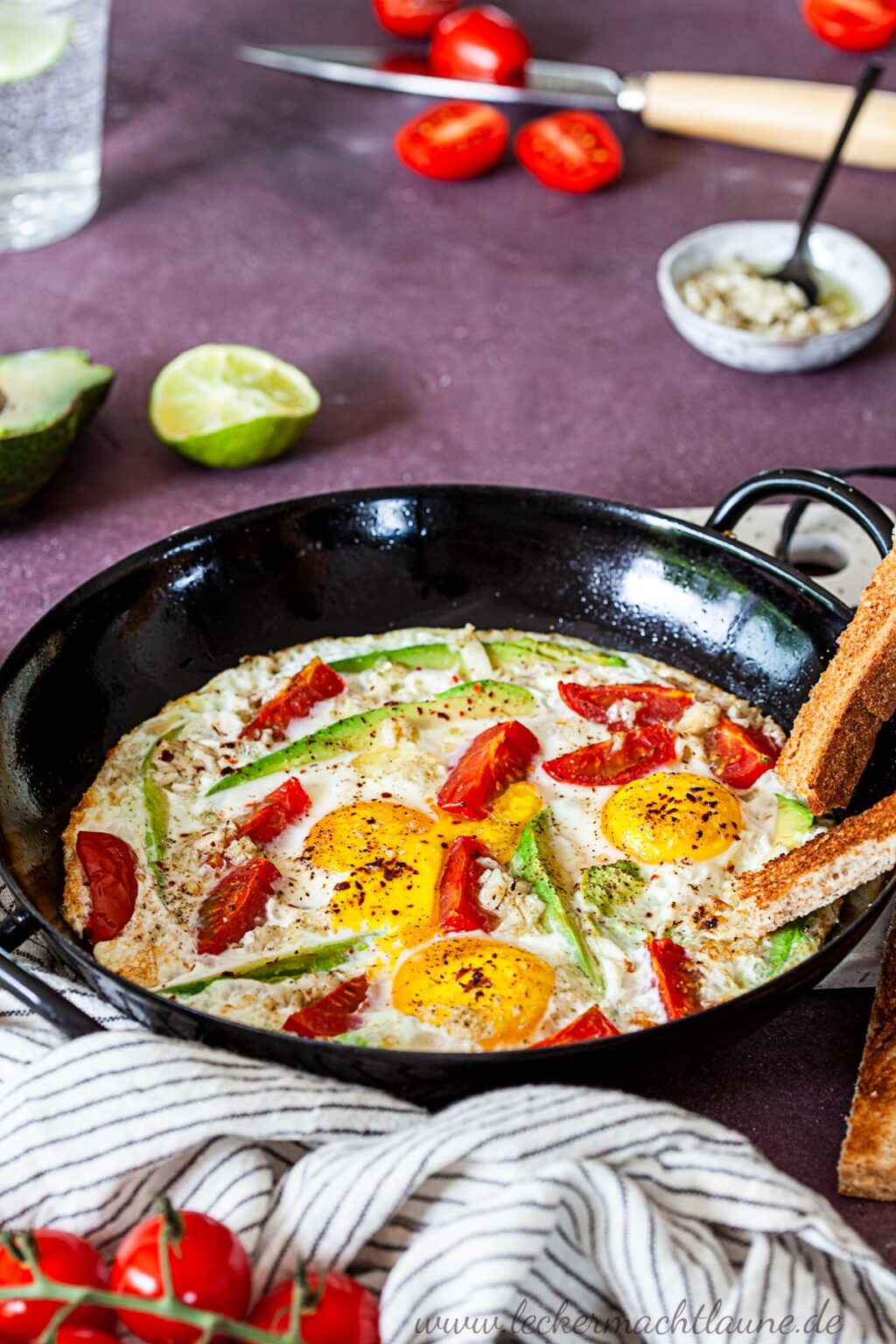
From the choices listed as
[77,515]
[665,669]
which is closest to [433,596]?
[665,669]

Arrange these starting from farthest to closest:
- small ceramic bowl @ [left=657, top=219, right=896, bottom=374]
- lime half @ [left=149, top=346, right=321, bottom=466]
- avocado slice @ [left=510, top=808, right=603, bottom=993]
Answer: small ceramic bowl @ [left=657, top=219, right=896, bottom=374], lime half @ [left=149, top=346, right=321, bottom=466], avocado slice @ [left=510, top=808, right=603, bottom=993]

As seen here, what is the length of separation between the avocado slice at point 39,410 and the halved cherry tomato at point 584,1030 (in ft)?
6.79

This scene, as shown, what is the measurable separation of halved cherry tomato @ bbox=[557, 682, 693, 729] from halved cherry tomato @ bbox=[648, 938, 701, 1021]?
2.01ft

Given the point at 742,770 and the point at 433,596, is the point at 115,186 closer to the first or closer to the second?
the point at 433,596

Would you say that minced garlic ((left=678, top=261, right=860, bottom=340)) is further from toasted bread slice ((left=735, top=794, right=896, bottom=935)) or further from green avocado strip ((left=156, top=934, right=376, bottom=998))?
green avocado strip ((left=156, top=934, right=376, bottom=998))

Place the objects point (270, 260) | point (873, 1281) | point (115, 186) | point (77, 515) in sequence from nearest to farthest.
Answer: point (873, 1281), point (77, 515), point (270, 260), point (115, 186)

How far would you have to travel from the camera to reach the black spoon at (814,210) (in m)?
4.39

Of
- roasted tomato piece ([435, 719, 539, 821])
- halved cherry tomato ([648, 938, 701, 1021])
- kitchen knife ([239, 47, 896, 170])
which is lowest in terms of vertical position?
roasted tomato piece ([435, 719, 539, 821])

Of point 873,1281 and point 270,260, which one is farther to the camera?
point 270,260

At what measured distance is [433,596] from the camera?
3.30 m

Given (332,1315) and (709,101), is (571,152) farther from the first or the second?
(332,1315)

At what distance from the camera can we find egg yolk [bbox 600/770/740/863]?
8.66ft

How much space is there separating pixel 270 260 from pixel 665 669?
2490mm

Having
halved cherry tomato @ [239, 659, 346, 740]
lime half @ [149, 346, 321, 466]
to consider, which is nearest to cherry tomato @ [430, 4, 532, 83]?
lime half @ [149, 346, 321, 466]
